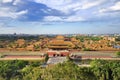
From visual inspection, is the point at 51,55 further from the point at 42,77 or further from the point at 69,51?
the point at 42,77

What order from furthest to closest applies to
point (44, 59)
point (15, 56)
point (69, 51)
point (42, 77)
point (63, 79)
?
Answer: point (69, 51), point (15, 56), point (44, 59), point (42, 77), point (63, 79)

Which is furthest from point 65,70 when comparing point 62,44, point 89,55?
point 62,44

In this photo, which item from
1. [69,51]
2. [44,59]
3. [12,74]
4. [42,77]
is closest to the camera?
[42,77]

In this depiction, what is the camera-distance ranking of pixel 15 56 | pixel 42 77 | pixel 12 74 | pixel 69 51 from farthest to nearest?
pixel 69 51, pixel 15 56, pixel 12 74, pixel 42 77

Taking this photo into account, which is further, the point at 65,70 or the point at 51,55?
the point at 51,55

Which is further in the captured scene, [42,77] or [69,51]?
[69,51]

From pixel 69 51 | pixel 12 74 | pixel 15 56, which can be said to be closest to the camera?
pixel 12 74

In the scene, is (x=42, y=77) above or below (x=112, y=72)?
above

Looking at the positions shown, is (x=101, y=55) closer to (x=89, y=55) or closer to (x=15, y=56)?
(x=89, y=55)

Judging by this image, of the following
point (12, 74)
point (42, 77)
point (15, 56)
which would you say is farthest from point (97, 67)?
point (15, 56)
